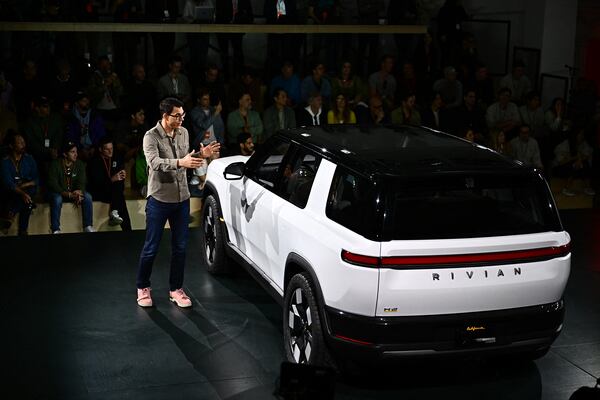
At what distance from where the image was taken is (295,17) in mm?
13742

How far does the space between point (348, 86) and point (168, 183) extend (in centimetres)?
710

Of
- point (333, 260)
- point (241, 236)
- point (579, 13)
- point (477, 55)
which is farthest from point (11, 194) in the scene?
point (579, 13)

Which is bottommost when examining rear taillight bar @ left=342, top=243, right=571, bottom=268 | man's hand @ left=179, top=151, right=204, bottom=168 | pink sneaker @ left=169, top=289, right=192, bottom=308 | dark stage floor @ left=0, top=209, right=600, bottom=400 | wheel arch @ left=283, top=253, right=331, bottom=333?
dark stage floor @ left=0, top=209, right=600, bottom=400

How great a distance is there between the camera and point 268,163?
23.5 feet

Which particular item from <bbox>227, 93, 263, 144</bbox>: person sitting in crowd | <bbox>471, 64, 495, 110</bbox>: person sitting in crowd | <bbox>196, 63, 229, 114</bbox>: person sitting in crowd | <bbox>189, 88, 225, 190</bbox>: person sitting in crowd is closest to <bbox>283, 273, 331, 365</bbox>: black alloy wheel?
<bbox>189, 88, 225, 190</bbox>: person sitting in crowd

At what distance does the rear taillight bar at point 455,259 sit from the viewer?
17.0ft

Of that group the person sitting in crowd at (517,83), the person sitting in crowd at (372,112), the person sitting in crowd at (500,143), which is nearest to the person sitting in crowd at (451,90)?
the person sitting in crowd at (500,143)

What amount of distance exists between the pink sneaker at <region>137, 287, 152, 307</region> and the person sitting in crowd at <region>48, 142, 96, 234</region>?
3379 mm

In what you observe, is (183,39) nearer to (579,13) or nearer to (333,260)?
(579,13)

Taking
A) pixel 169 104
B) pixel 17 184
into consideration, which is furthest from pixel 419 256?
pixel 17 184

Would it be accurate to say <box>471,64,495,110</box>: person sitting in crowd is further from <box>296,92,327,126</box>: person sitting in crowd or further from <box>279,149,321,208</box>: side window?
<box>279,149,321,208</box>: side window

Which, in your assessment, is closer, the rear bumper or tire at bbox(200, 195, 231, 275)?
the rear bumper

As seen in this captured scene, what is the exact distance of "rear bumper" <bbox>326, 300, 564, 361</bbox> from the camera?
5.30m

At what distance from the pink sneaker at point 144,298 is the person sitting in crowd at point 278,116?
17.1ft
